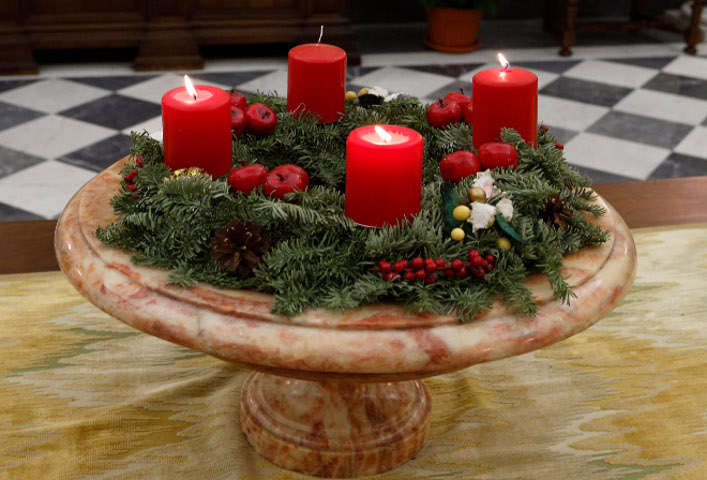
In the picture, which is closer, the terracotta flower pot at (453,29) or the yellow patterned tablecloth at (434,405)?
the yellow patterned tablecloth at (434,405)

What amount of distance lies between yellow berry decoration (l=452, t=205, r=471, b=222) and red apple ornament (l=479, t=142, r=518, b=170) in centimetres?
13

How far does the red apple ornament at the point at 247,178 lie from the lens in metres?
0.93

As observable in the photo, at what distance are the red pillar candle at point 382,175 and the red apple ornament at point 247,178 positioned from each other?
0.12 meters

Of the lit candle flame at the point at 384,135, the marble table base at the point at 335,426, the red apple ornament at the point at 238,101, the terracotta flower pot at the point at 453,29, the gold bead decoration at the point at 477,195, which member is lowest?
the marble table base at the point at 335,426

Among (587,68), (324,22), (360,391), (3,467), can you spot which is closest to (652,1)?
(587,68)

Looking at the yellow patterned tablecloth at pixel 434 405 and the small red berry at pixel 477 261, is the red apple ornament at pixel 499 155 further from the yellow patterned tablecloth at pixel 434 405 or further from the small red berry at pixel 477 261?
the yellow patterned tablecloth at pixel 434 405

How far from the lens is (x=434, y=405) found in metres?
1.30

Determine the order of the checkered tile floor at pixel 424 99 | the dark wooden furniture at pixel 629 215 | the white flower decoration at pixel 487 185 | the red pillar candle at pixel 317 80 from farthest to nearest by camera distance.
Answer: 1. the checkered tile floor at pixel 424 99
2. the dark wooden furniture at pixel 629 215
3. the red pillar candle at pixel 317 80
4. the white flower decoration at pixel 487 185

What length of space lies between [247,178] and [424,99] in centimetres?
201

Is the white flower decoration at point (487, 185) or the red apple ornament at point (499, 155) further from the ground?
the red apple ornament at point (499, 155)

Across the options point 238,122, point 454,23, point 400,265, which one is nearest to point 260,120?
point 238,122

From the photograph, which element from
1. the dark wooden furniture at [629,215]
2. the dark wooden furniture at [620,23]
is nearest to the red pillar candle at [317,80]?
the dark wooden furniture at [629,215]

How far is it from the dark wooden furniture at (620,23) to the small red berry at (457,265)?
109 inches

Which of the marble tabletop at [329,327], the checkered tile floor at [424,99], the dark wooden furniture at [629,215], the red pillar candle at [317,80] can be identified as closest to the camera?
the marble tabletop at [329,327]
